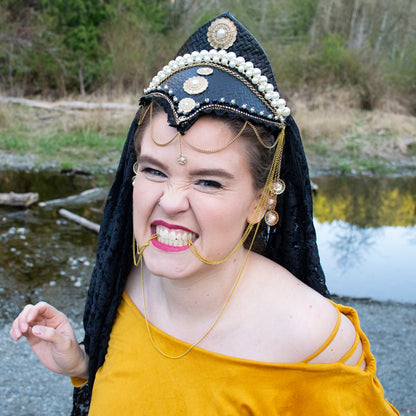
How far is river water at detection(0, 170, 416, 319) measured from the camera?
5.57 meters

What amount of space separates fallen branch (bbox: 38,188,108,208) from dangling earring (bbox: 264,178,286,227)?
726 cm

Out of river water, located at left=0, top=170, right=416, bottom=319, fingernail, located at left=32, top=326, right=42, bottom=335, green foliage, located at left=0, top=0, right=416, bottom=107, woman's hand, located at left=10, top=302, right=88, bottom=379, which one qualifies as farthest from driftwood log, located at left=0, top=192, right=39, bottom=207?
green foliage, located at left=0, top=0, right=416, bottom=107

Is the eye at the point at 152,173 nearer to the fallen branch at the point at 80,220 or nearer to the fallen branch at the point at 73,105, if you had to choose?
the fallen branch at the point at 80,220

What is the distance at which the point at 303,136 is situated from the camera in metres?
15.0

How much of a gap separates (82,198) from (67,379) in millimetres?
5308

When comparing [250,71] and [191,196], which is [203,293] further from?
[250,71]

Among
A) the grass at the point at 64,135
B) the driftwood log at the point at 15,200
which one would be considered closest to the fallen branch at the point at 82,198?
the driftwood log at the point at 15,200

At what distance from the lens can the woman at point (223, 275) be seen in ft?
4.96

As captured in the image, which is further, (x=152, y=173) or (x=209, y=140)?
(x=152, y=173)

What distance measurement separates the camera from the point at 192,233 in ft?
5.11

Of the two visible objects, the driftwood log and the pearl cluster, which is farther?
the driftwood log

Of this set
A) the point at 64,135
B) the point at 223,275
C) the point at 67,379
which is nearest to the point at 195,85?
the point at 223,275

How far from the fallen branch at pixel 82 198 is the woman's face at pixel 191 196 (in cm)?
727

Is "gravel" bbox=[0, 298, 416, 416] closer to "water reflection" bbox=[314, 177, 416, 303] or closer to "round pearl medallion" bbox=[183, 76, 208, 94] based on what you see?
"water reflection" bbox=[314, 177, 416, 303]
